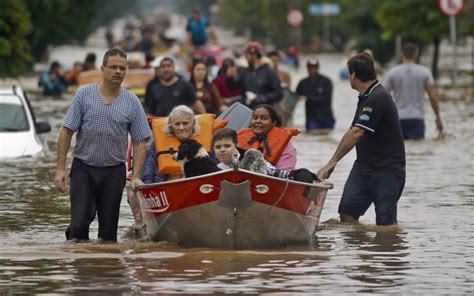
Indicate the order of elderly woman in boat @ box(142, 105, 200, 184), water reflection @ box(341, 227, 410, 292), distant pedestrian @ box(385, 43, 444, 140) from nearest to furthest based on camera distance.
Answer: water reflection @ box(341, 227, 410, 292) → elderly woman in boat @ box(142, 105, 200, 184) → distant pedestrian @ box(385, 43, 444, 140)

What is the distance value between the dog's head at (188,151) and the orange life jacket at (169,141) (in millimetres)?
913

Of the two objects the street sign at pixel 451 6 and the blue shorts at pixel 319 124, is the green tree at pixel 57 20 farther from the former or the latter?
the blue shorts at pixel 319 124

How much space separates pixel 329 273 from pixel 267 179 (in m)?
1.06

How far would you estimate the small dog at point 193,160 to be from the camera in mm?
13320

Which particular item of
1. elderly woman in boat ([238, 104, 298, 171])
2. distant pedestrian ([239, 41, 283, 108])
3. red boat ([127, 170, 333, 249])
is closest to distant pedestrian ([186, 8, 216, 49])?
distant pedestrian ([239, 41, 283, 108])

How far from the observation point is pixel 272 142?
1463 cm

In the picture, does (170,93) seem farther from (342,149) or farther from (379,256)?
(379,256)

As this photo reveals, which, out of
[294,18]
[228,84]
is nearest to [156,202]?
[228,84]

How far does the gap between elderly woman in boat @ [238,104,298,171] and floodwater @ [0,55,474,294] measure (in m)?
0.78

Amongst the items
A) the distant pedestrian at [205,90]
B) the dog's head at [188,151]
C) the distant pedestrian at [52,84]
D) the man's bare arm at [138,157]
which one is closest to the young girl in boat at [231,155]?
the dog's head at [188,151]

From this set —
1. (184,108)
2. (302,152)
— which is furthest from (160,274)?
(302,152)

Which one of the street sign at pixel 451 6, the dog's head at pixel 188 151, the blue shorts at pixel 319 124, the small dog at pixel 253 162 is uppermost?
the street sign at pixel 451 6

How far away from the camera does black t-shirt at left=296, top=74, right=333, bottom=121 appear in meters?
27.6

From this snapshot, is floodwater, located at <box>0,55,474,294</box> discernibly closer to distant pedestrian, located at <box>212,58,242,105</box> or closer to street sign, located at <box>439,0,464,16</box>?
distant pedestrian, located at <box>212,58,242,105</box>
